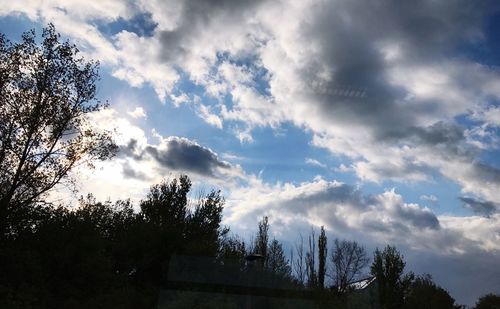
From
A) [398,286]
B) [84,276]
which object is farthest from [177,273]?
[398,286]

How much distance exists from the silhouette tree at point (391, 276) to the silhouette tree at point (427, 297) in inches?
40.1

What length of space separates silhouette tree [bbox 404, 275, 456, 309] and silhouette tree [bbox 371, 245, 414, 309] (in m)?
1.02

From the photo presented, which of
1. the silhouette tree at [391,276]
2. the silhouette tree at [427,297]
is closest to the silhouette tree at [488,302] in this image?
the silhouette tree at [427,297]

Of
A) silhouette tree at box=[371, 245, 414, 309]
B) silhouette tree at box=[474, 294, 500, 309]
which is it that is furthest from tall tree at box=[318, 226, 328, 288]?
silhouette tree at box=[474, 294, 500, 309]

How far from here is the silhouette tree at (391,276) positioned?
3081 cm

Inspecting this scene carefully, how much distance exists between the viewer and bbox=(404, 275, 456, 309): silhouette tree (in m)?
32.7

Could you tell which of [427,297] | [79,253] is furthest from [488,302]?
[79,253]

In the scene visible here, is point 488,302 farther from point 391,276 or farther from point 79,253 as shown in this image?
point 79,253

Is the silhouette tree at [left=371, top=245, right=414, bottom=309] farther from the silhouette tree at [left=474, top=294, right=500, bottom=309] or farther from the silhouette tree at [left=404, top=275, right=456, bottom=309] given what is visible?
the silhouette tree at [left=474, top=294, right=500, bottom=309]

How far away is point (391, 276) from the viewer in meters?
31.9

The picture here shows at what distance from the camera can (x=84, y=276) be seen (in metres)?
21.9

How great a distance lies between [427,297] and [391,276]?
6.76m

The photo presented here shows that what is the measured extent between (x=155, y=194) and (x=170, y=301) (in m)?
12.2

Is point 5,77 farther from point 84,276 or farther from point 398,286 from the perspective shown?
point 398,286
